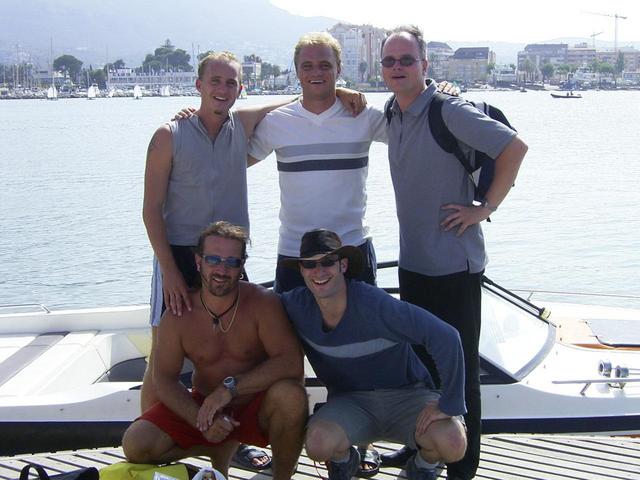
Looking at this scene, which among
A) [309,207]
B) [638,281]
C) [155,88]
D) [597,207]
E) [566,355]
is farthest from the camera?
[155,88]

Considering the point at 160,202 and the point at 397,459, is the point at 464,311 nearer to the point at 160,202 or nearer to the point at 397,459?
the point at 397,459

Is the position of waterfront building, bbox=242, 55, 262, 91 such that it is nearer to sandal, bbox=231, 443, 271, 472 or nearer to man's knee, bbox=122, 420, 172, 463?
sandal, bbox=231, 443, 271, 472

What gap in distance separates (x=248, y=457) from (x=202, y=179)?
4.57ft

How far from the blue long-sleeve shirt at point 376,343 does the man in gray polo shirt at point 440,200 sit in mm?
260

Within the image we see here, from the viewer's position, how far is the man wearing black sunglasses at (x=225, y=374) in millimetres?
3861

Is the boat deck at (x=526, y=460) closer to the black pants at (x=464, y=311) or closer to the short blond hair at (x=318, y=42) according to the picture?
the black pants at (x=464, y=311)

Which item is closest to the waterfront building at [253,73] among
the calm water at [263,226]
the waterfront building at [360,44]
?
the waterfront building at [360,44]

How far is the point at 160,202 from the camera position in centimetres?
414

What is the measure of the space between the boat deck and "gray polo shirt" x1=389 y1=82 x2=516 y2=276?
106cm

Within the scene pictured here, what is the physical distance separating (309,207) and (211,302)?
65 cm

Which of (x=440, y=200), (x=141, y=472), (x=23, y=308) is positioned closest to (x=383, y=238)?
(x=23, y=308)

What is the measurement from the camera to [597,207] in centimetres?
2380

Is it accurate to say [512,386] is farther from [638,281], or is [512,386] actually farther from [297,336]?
[638,281]

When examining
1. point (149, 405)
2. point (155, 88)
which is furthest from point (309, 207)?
point (155, 88)
